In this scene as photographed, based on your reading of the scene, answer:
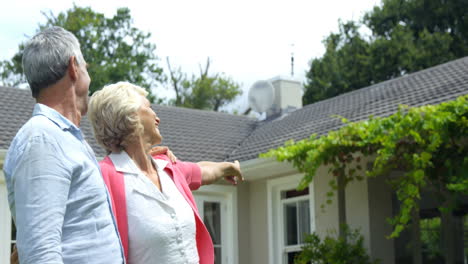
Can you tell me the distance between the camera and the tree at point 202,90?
2897cm

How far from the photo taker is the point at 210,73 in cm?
3042

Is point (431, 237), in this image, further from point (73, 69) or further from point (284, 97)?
point (73, 69)

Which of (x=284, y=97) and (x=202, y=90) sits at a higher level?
(x=202, y=90)

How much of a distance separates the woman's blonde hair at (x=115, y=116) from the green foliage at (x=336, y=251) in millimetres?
6323

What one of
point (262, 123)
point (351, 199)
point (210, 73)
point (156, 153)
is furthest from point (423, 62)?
point (156, 153)

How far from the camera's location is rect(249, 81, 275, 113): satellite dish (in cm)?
1373

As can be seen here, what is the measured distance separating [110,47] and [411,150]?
818 inches

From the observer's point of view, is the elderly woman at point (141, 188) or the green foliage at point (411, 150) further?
the green foliage at point (411, 150)

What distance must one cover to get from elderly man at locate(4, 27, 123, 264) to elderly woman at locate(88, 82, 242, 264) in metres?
0.30

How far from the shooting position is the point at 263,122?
13.6m

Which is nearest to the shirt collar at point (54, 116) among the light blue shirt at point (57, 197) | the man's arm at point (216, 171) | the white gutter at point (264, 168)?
the light blue shirt at point (57, 197)

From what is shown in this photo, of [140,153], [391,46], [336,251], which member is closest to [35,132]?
[140,153]

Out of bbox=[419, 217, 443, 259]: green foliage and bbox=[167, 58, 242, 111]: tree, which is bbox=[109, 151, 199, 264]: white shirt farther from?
bbox=[167, 58, 242, 111]: tree

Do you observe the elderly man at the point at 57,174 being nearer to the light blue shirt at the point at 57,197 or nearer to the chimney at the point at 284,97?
the light blue shirt at the point at 57,197
